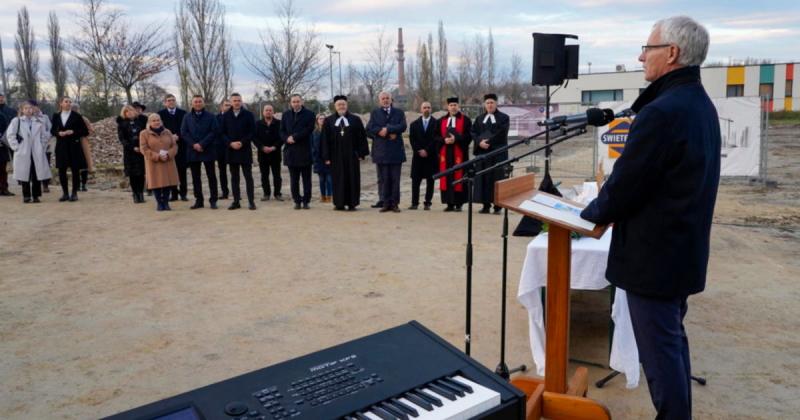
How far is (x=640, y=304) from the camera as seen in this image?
2.47 meters

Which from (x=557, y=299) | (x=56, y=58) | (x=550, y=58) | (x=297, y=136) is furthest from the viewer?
(x=56, y=58)

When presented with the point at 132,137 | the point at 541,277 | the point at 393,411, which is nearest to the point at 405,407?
the point at 393,411

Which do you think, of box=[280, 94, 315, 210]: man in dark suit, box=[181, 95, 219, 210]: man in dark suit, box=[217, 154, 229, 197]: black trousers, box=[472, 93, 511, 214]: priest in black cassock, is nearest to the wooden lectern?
box=[472, 93, 511, 214]: priest in black cassock

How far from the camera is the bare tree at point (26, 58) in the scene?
31172 millimetres

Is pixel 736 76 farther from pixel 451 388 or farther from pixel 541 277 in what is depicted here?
pixel 451 388

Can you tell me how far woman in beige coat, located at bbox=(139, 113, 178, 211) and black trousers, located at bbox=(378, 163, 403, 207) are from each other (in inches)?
136

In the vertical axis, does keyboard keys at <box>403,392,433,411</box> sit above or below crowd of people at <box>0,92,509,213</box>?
below

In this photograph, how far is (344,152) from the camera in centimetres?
995

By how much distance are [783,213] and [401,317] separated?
7.80 metres

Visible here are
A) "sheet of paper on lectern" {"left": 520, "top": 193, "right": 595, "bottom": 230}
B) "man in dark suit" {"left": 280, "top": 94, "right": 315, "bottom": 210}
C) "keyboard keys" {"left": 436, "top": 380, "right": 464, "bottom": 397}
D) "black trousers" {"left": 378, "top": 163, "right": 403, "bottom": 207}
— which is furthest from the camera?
"man in dark suit" {"left": 280, "top": 94, "right": 315, "bottom": 210}

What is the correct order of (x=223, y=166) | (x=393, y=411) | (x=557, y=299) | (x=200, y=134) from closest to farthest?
(x=393, y=411) < (x=557, y=299) < (x=200, y=134) < (x=223, y=166)

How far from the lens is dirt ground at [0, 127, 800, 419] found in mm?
3752

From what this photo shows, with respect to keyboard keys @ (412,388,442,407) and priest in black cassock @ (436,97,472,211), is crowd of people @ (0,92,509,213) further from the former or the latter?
keyboard keys @ (412,388,442,407)

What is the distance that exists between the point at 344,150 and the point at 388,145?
2.42 ft
